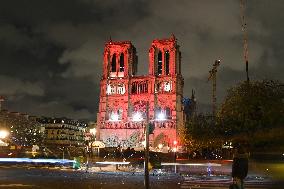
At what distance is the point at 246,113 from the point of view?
2280 cm

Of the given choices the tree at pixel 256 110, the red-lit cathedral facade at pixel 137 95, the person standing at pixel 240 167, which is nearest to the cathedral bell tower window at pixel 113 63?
the red-lit cathedral facade at pixel 137 95

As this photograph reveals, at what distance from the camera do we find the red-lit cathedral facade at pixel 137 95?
394 ft

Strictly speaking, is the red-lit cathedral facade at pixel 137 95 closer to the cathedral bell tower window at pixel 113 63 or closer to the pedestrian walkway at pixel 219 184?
the cathedral bell tower window at pixel 113 63

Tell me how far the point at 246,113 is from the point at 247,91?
2042mm

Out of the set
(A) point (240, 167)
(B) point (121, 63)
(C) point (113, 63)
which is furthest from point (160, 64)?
(A) point (240, 167)

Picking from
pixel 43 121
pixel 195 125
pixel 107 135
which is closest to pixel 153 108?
pixel 107 135

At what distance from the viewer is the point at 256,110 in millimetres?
22672

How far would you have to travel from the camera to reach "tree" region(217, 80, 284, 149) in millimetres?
21672

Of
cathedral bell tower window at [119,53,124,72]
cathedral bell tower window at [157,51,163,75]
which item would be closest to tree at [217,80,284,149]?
cathedral bell tower window at [157,51,163,75]

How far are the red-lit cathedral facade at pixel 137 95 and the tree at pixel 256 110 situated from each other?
92.8 m

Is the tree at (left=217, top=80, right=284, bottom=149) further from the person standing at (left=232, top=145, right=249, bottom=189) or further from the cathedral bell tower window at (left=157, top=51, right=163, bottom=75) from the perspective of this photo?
the cathedral bell tower window at (left=157, top=51, right=163, bottom=75)

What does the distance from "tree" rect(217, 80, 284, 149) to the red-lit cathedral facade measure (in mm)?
92753

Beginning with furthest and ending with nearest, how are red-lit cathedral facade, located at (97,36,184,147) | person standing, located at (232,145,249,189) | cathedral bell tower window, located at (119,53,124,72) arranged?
1. cathedral bell tower window, located at (119,53,124,72)
2. red-lit cathedral facade, located at (97,36,184,147)
3. person standing, located at (232,145,249,189)

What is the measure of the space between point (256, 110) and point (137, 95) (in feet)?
340
